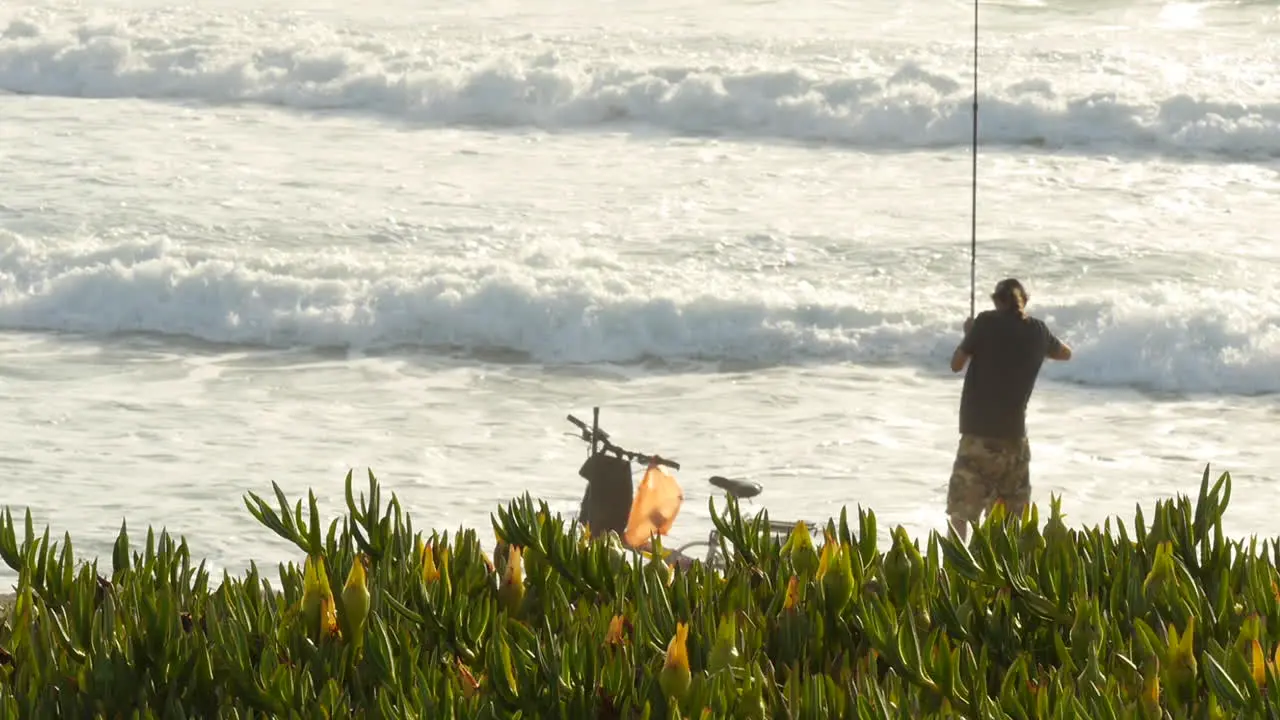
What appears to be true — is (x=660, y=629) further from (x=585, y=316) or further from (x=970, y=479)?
(x=585, y=316)

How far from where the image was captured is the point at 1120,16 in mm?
30891

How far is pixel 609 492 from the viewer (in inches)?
353

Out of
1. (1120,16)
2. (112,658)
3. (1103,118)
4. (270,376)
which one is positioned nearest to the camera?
(112,658)

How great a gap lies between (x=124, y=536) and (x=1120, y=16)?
29.0 meters

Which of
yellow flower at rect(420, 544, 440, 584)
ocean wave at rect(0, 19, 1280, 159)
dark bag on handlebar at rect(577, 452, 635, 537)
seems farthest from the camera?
ocean wave at rect(0, 19, 1280, 159)

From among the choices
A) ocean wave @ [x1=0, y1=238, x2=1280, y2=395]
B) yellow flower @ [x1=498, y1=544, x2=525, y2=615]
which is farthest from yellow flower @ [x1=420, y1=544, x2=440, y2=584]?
ocean wave @ [x1=0, y1=238, x2=1280, y2=395]

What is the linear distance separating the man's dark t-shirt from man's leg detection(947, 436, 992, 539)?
150 mm

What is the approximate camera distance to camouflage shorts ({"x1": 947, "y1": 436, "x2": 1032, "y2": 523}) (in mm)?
9938

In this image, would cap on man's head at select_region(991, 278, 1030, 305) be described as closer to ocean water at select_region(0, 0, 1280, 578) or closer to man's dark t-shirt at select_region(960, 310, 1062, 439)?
man's dark t-shirt at select_region(960, 310, 1062, 439)

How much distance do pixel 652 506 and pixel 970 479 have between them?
208cm

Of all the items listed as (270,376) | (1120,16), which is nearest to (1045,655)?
(270,376)

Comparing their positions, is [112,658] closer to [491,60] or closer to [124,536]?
[124,536]

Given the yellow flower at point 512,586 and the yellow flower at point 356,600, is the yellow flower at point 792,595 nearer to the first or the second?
the yellow flower at point 512,586

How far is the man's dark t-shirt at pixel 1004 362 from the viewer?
9719 millimetres
